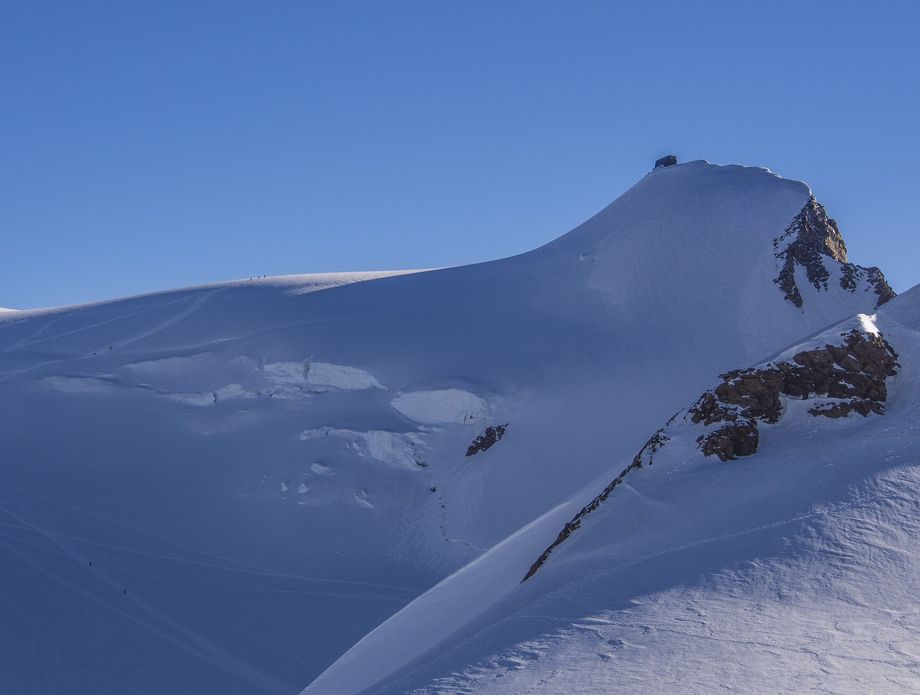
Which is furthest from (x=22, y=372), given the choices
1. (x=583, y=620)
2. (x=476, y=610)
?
(x=583, y=620)

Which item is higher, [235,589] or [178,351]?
[178,351]

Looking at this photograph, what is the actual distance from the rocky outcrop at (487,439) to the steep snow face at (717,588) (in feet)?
62.2

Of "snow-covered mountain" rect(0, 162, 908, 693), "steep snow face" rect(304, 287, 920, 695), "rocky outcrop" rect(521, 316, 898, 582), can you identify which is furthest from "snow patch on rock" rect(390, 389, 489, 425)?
"rocky outcrop" rect(521, 316, 898, 582)

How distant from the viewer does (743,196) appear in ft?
137

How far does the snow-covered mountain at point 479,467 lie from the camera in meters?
8.74

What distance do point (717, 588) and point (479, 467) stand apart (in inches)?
902

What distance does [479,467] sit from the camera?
31375 mm

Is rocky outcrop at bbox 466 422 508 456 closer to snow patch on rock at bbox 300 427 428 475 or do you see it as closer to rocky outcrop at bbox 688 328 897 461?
snow patch on rock at bbox 300 427 428 475

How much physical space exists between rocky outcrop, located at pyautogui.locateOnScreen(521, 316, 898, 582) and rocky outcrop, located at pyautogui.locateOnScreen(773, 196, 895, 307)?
80.3ft

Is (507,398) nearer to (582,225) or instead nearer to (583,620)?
(582,225)

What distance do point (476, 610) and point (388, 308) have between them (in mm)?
30997

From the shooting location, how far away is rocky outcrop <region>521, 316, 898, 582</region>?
1177 centimetres

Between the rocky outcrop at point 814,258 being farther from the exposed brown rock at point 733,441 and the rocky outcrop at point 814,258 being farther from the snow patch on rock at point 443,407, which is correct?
the exposed brown rock at point 733,441

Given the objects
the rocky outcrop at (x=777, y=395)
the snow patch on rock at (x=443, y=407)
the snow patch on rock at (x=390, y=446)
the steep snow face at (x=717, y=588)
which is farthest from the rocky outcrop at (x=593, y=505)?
the snow patch on rock at (x=443, y=407)
